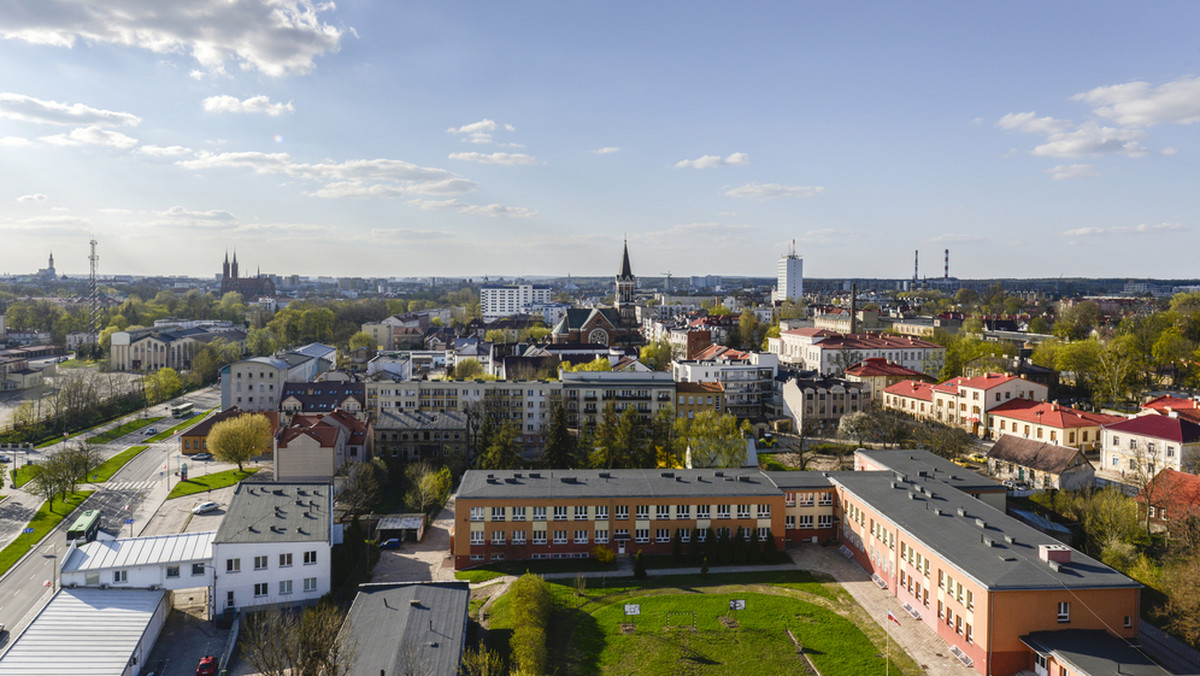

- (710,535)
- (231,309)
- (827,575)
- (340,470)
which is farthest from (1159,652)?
(231,309)

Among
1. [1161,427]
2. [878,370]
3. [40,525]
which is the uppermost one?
[878,370]

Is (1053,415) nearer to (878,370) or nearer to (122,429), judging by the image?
(878,370)

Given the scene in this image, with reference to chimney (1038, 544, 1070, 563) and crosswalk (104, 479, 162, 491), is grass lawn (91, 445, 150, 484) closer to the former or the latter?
crosswalk (104, 479, 162, 491)

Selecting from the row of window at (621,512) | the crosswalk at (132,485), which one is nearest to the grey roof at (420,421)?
the crosswalk at (132,485)

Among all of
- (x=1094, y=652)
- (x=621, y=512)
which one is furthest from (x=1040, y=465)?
(x=621, y=512)

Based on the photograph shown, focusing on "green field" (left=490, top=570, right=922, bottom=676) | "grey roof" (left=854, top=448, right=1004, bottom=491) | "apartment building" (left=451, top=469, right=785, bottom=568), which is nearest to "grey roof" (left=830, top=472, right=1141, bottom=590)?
"grey roof" (left=854, top=448, right=1004, bottom=491)

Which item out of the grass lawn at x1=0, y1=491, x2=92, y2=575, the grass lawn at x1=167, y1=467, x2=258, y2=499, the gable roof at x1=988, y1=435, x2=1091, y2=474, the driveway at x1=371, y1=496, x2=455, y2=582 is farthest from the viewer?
the grass lawn at x1=167, y1=467, x2=258, y2=499

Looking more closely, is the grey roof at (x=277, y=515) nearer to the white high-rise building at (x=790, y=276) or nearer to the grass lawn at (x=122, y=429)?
the grass lawn at (x=122, y=429)
